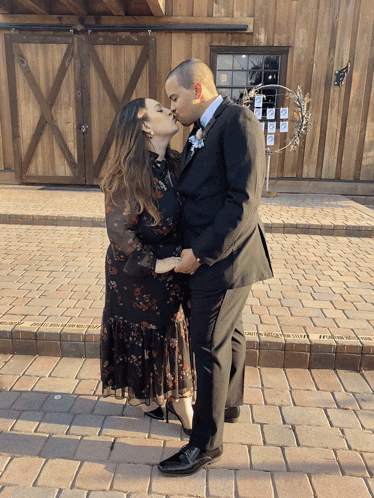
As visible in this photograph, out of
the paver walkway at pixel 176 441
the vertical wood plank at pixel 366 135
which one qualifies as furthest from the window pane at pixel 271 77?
the paver walkway at pixel 176 441

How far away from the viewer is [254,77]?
844 centimetres

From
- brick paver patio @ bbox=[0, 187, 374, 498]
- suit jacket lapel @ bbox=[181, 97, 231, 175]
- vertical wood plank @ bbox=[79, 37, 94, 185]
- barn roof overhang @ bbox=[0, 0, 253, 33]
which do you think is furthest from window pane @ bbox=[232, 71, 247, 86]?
suit jacket lapel @ bbox=[181, 97, 231, 175]

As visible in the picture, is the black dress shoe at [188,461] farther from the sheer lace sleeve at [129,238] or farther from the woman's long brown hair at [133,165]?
the woman's long brown hair at [133,165]

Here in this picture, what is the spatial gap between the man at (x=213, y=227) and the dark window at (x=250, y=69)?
22.5ft

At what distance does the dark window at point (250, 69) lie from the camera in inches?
324

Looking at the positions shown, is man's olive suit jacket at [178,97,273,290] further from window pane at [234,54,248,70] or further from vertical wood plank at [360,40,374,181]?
vertical wood plank at [360,40,374,181]

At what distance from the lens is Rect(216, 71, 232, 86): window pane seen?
8430 millimetres

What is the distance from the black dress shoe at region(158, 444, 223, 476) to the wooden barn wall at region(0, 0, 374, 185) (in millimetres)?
7532

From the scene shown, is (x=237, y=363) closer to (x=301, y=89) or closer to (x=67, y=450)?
(x=67, y=450)

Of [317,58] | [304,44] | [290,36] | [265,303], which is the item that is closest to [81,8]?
[290,36]

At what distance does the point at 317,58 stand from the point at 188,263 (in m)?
7.77

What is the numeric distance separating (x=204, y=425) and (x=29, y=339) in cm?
160

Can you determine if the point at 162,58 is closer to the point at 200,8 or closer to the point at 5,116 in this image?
the point at 200,8

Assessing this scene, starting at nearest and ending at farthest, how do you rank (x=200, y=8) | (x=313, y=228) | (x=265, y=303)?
(x=265, y=303) < (x=313, y=228) < (x=200, y=8)
